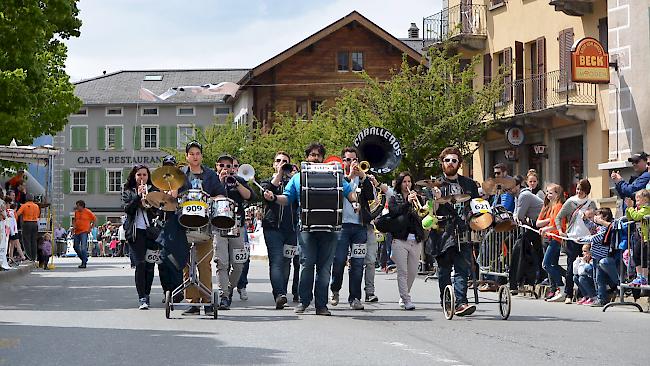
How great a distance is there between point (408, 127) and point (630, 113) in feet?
20.6

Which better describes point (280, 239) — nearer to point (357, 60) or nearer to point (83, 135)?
point (357, 60)

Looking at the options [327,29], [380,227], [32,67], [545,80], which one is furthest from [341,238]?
[327,29]

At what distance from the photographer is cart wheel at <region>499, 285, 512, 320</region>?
15.0 meters

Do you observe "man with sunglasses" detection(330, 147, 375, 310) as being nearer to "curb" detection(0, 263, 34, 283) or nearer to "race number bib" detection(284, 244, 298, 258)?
"race number bib" detection(284, 244, 298, 258)

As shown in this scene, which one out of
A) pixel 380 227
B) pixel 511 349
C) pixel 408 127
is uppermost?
pixel 408 127

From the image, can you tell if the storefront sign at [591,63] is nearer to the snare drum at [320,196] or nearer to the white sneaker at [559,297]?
the white sneaker at [559,297]

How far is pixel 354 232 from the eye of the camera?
17.2m

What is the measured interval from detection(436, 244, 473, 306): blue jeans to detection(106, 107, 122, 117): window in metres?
84.8

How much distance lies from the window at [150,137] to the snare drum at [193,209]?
8435 centimetres

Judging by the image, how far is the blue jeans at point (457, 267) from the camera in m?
15.1

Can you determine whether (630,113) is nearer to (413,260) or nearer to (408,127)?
(408,127)

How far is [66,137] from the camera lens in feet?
325

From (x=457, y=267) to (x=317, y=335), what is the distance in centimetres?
283

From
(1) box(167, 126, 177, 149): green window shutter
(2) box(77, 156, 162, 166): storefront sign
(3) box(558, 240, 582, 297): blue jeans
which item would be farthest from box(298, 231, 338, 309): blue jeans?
(2) box(77, 156, 162, 166): storefront sign
